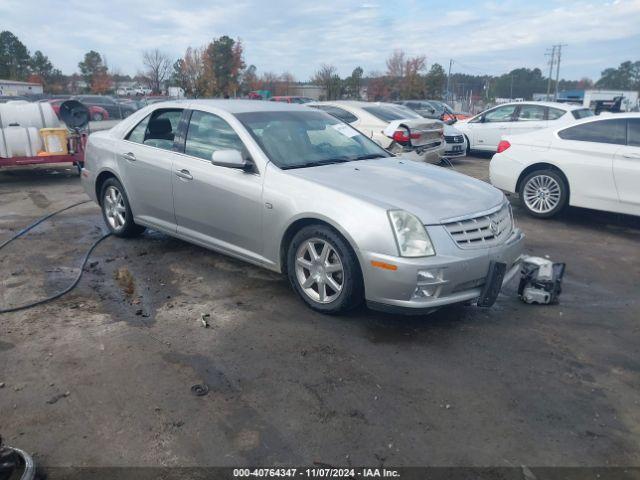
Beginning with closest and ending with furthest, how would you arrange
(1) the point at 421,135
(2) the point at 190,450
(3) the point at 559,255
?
1. (2) the point at 190,450
2. (3) the point at 559,255
3. (1) the point at 421,135

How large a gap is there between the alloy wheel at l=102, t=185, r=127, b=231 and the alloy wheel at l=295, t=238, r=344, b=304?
277 centimetres

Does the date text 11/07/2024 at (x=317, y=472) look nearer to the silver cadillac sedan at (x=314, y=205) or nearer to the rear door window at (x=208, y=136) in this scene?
the silver cadillac sedan at (x=314, y=205)

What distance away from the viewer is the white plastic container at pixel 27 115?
389 inches

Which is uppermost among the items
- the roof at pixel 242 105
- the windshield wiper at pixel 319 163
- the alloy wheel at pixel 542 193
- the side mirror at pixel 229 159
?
the roof at pixel 242 105

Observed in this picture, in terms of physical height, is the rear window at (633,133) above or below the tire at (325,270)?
above

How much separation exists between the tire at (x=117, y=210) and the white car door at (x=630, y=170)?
6055 millimetres

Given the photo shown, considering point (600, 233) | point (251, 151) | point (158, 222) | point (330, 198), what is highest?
point (251, 151)

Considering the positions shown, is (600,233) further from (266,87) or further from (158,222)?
(266,87)

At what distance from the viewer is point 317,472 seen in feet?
8.39

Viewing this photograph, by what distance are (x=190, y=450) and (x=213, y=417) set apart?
0.28 meters

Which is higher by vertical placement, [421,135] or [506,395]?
[421,135]

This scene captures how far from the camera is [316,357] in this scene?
142 inches

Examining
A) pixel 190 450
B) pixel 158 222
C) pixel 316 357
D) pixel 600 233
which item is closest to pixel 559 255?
pixel 600 233

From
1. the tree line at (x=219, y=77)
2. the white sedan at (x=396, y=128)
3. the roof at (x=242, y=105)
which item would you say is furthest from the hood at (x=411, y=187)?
the tree line at (x=219, y=77)
